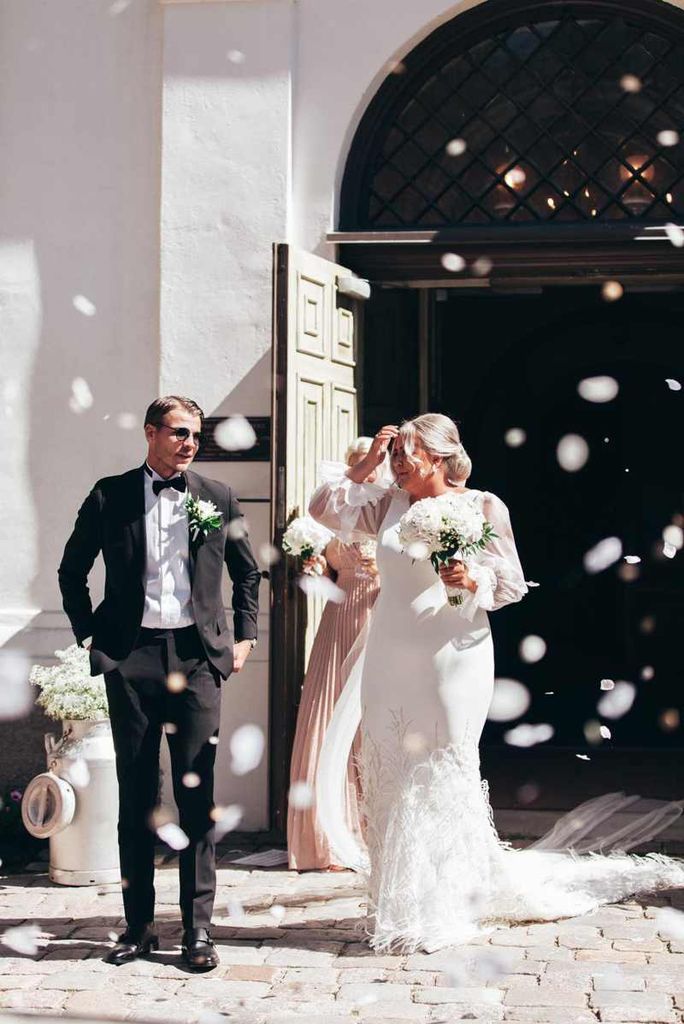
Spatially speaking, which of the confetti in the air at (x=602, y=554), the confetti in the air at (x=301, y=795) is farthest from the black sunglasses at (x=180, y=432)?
the confetti in the air at (x=602, y=554)

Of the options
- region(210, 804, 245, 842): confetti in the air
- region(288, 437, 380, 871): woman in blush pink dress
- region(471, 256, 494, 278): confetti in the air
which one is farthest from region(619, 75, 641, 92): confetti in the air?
region(210, 804, 245, 842): confetti in the air

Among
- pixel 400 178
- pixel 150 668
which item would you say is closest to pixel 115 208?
pixel 400 178

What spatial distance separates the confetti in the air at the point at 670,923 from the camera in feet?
19.1

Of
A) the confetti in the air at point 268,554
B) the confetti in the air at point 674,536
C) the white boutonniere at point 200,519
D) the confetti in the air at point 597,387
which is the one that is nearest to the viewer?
the white boutonniere at point 200,519

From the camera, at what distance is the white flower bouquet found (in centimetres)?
695

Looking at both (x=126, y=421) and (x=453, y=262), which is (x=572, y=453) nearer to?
(x=453, y=262)

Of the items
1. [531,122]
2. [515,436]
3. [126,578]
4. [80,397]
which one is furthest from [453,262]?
[515,436]

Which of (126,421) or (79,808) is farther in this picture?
(126,421)

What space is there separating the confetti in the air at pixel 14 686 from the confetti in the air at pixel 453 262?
310 cm

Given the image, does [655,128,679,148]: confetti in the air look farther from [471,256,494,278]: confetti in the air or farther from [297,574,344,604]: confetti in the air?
[297,574,344,604]: confetti in the air

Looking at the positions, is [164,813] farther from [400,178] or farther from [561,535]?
[561,535]

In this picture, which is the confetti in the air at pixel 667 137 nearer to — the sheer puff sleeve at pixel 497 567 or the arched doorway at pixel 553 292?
the arched doorway at pixel 553 292

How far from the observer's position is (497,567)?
578 centimetres

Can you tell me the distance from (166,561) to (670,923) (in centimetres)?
247
